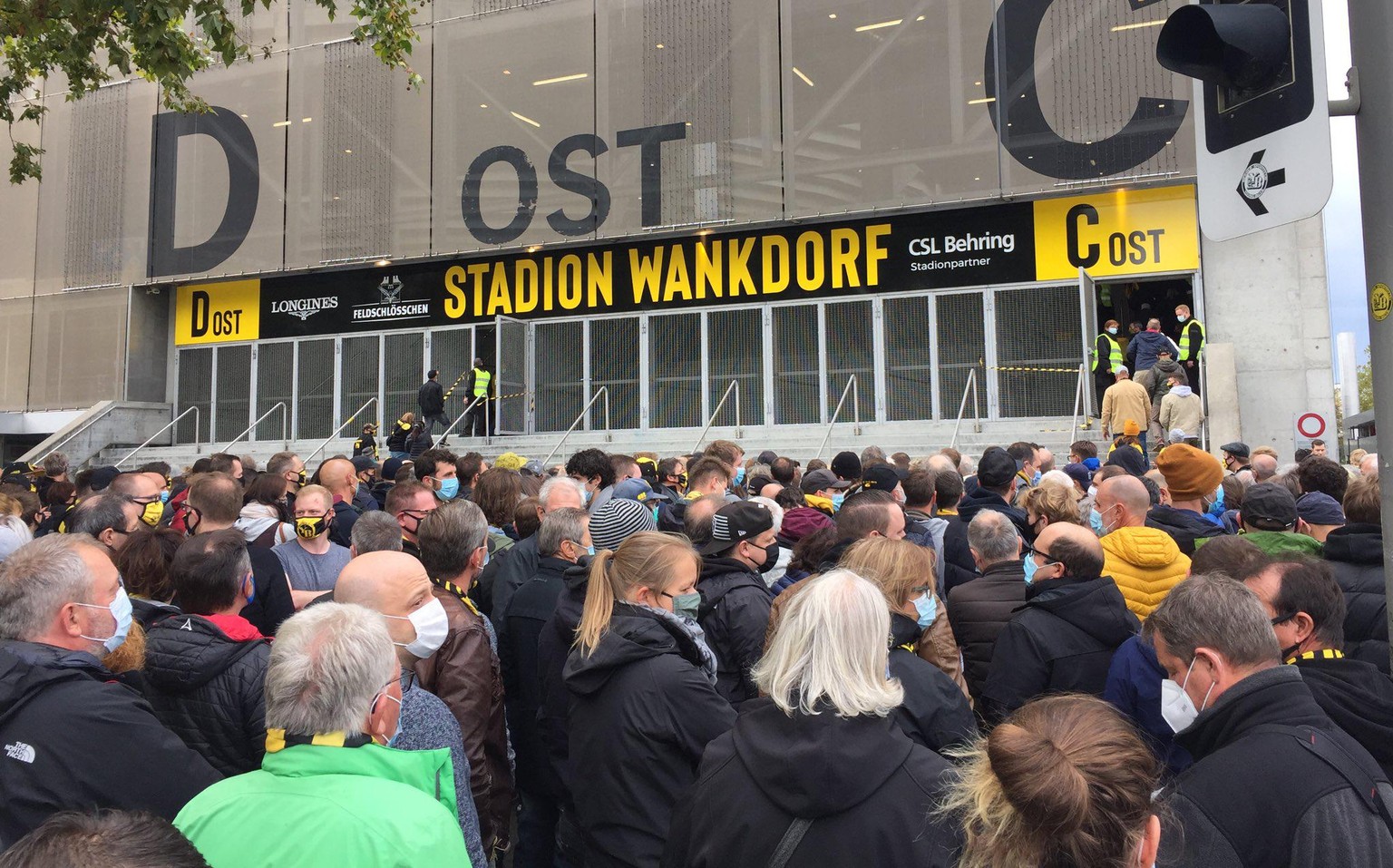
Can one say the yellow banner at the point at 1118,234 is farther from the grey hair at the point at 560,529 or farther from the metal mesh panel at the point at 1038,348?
the grey hair at the point at 560,529

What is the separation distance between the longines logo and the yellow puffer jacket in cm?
2219

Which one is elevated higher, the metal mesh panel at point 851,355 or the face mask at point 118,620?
the metal mesh panel at point 851,355

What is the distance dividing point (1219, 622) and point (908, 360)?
58.1ft

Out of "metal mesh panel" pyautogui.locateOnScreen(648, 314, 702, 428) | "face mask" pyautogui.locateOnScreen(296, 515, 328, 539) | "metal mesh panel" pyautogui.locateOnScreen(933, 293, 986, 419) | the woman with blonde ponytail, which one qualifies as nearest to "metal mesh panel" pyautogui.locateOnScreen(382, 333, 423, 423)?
"metal mesh panel" pyautogui.locateOnScreen(648, 314, 702, 428)

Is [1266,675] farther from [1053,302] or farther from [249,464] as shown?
[1053,302]

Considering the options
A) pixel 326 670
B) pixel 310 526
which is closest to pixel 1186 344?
pixel 310 526

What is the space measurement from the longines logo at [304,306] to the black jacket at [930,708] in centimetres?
2294

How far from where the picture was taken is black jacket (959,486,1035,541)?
21.2ft

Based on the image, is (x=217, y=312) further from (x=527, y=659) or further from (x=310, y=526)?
(x=527, y=659)

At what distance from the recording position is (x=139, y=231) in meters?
24.1

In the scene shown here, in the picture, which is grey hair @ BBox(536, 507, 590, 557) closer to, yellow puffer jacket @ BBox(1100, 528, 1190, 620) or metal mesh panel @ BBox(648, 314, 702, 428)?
yellow puffer jacket @ BBox(1100, 528, 1190, 620)

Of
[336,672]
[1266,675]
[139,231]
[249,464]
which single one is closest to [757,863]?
[336,672]

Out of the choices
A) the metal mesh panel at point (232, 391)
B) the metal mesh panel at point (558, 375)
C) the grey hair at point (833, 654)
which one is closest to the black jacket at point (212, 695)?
the grey hair at point (833, 654)

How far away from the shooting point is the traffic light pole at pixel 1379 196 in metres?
2.57
